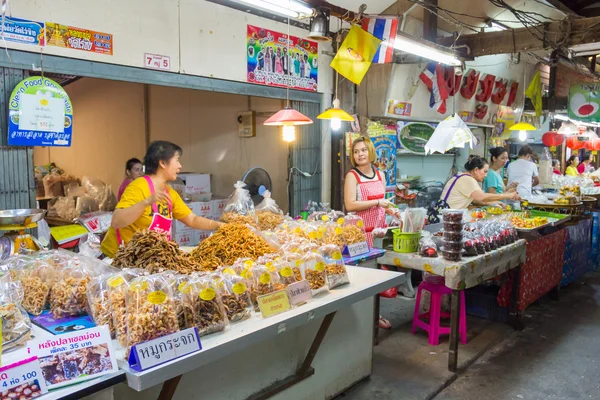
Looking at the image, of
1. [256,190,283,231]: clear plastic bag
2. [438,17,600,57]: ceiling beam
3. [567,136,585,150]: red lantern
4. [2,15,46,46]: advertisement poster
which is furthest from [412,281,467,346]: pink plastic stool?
[567,136,585,150]: red lantern

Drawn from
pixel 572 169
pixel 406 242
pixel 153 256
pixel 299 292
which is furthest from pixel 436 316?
pixel 572 169

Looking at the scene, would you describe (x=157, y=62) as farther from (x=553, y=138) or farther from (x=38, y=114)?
(x=553, y=138)

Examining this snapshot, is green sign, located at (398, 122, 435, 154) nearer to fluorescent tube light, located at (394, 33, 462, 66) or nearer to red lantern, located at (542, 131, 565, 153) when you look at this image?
fluorescent tube light, located at (394, 33, 462, 66)

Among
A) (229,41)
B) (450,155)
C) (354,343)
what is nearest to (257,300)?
(354,343)

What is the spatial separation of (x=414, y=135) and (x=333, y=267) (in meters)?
5.48

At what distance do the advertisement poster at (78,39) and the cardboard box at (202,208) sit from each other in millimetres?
2471

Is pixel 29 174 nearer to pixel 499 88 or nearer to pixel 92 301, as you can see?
pixel 92 301

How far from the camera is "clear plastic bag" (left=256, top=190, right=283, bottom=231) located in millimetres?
3759

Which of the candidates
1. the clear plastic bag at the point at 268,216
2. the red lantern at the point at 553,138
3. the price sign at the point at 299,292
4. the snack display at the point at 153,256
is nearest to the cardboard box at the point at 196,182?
the clear plastic bag at the point at 268,216

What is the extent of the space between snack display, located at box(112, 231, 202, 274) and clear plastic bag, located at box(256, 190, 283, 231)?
4.62 ft

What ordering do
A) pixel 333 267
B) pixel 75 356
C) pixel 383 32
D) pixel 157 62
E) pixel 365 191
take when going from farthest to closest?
1. pixel 383 32
2. pixel 365 191
3. pixel 157 62
4. pixel 333 267
5. pixel 75 356

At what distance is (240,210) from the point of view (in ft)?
13.0

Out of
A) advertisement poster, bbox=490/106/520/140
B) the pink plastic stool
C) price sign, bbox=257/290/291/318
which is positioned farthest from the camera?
advertisement poster, bbox=490/106/520/140

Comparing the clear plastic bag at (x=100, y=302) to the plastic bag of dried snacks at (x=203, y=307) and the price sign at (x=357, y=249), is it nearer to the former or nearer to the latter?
the plastic bag of dried snacks at (x=203, y=307)
